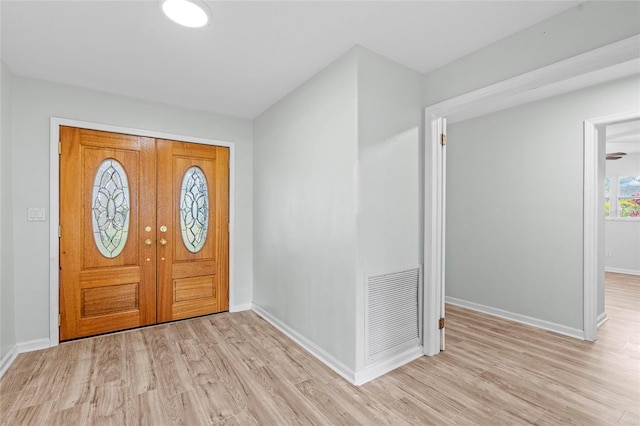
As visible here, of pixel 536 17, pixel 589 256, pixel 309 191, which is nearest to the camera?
pixel 536 17

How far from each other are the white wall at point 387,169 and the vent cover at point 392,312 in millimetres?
75

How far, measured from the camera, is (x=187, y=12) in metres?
1.94

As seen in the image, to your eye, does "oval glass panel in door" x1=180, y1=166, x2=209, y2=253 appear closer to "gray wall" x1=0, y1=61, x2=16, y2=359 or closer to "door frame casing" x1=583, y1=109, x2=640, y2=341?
"gray wall" x1=0, y1=61, x2=16, y2=359

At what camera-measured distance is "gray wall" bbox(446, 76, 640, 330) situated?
3.21 meters

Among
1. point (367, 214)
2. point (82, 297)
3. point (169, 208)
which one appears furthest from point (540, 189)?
point (82, 297)

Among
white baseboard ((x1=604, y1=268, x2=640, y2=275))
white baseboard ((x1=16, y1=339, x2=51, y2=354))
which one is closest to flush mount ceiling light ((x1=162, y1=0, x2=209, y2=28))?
white baseboard ((x1=16, y1=339, x2=51, y2=354))

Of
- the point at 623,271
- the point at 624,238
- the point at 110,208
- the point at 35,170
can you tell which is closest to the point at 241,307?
the point at 110,208

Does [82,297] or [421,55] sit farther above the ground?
[421,55]

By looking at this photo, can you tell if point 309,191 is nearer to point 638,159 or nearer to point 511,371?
point 511,371

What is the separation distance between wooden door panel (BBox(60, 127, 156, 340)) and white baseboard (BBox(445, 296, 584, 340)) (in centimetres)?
398

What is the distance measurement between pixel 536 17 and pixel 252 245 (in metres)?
3.66

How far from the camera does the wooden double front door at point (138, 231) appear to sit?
10.2ft

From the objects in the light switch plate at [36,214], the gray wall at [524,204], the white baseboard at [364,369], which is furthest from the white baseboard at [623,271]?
the light switch plate at [36,214]

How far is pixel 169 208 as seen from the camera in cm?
359
